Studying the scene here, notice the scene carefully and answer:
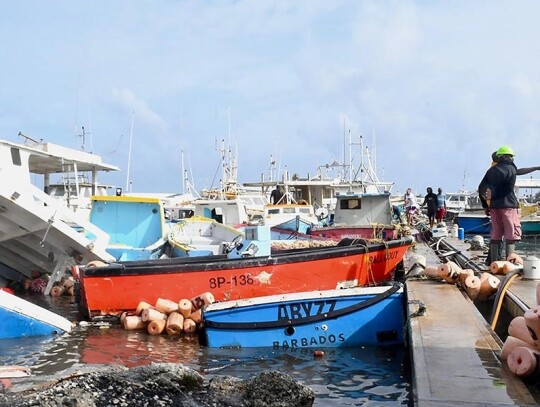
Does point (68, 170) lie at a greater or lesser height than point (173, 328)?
greater

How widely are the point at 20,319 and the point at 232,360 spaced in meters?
3.41

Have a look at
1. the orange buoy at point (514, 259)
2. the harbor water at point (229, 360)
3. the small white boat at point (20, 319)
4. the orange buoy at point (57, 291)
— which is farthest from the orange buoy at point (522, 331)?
the orange buoy at point (57, 291)

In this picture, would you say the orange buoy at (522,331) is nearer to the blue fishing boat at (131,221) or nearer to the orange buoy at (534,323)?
the orange buoy at (534,323)

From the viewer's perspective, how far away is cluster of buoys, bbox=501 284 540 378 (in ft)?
15.9

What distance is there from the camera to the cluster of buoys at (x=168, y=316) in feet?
31.1

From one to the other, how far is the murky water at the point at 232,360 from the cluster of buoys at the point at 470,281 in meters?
1.65

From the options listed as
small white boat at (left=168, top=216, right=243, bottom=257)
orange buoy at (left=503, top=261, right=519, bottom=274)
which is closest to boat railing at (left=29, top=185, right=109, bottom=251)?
small white boat at (left=168, top=216, right=243, bottom=257)

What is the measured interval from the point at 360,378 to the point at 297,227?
13.4 m

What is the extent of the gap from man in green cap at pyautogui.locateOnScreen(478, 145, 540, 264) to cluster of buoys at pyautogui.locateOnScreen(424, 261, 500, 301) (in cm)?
153

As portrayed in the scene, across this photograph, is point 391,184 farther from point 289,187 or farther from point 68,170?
point 68,170

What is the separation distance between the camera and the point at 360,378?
23.0ft

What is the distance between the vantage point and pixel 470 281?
909cm

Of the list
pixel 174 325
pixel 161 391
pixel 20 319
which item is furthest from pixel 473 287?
pixel 20 319

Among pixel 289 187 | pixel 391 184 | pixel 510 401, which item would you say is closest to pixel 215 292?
pixel 510 401
